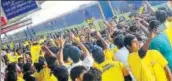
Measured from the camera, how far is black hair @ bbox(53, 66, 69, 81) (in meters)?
3.71

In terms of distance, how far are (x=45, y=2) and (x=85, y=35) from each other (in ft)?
1.50

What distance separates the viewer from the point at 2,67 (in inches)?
151

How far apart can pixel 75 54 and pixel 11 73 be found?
1.72ft

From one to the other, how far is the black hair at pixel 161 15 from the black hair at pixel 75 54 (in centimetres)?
65

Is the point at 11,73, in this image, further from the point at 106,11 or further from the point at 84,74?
the point at 106,11

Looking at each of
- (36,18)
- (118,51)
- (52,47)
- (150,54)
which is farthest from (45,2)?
(150,54)

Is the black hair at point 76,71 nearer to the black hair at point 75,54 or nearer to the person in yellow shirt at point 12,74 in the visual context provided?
the black hair at point 75,54

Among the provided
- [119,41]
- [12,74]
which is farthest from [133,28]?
[12,74]

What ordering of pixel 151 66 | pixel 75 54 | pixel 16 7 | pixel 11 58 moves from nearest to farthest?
pixel 151 66 < pixel 75 54 < pixel 11 58 < pixel 16 7

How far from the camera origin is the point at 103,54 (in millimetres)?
3719

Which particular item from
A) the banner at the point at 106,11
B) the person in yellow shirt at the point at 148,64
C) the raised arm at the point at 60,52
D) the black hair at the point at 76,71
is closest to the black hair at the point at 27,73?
the raised arm at the point at 60,52

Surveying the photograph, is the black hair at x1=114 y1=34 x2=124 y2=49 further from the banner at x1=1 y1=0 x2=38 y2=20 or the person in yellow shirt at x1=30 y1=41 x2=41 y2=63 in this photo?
the banner at x1=1 y1=0 x2=38 y2=20

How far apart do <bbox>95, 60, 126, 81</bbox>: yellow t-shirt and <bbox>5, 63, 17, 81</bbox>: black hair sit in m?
0.68

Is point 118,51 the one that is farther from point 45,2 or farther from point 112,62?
point 45,2
